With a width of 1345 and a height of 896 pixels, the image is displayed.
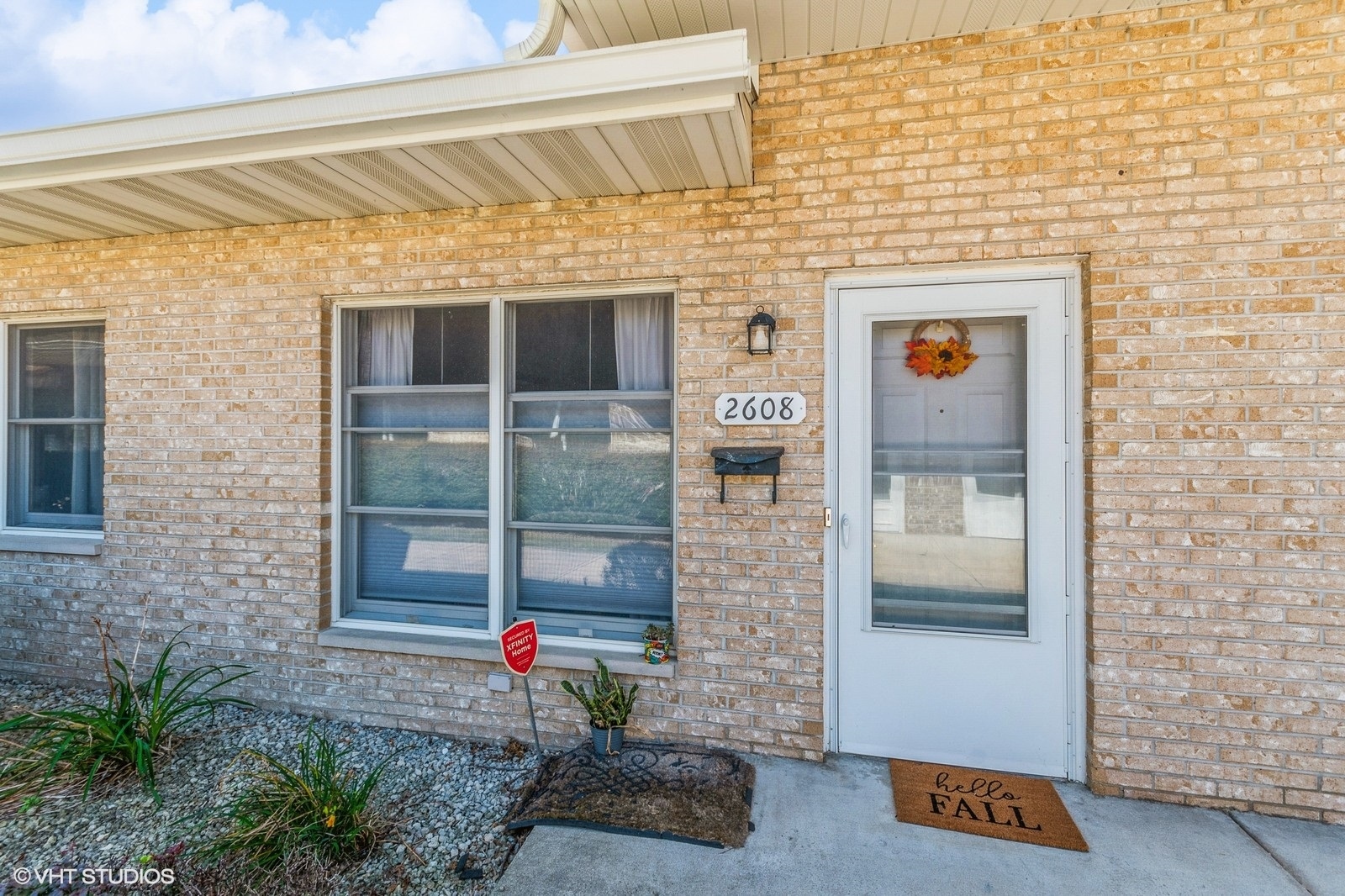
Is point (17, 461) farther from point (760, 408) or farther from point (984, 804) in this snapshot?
point (984, 804)

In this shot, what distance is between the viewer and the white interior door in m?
2.63

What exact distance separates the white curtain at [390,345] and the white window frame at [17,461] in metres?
1.69

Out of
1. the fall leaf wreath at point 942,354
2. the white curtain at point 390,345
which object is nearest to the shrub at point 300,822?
the white curtain at point 390,345

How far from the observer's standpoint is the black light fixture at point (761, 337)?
108 inches

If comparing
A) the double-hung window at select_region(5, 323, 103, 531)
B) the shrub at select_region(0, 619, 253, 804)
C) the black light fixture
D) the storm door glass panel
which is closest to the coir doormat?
the storm door glass panel

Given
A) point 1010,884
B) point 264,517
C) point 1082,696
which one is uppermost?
point 264,517

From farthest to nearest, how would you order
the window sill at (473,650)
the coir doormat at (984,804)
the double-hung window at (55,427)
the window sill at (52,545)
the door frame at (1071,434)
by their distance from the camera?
1. the double-hung window at (55,427)
2. the window sill at (52,545)
3. the window sill at (473,650)
4. the door frame at (1071,434)
5. the coir doormat at (984,804)

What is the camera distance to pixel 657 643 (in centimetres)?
293

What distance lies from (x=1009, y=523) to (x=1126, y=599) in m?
0.51

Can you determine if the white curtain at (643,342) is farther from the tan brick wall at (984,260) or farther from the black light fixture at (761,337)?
the black light fixture at (761,337)

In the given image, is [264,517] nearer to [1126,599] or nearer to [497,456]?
[497,456]

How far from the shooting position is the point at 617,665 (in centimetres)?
288

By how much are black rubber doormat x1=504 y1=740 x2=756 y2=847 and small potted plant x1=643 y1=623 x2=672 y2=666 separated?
39 cm

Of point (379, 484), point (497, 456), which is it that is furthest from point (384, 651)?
point (497, 456)
